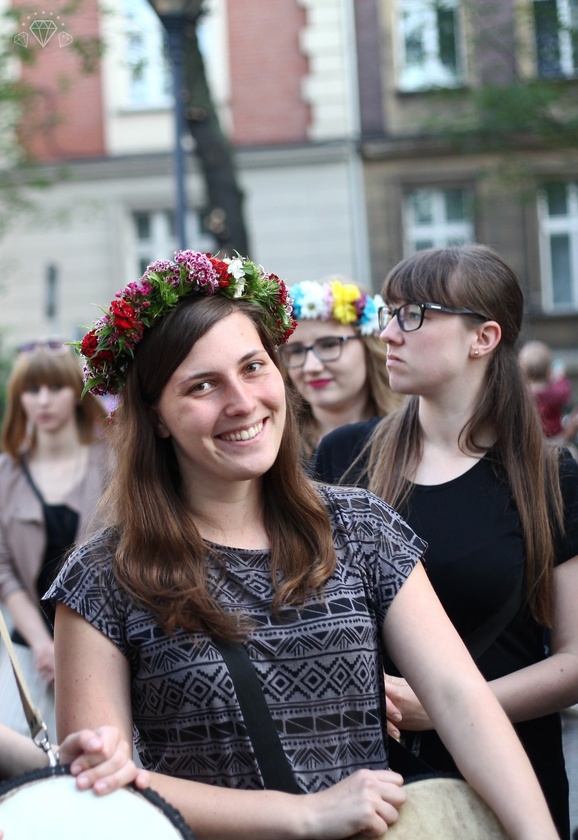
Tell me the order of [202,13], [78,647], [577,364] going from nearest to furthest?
[78,647], [202,13], [577,364]

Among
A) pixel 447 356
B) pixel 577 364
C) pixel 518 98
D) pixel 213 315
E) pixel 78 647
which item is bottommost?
pixel 577 364

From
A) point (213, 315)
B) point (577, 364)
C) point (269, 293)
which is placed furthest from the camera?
point (577, 364)

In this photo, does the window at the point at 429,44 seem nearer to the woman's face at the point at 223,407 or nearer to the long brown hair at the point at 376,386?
the long brown hair at the point at 376,386

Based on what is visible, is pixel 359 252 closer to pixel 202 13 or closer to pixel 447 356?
pixel 202 13

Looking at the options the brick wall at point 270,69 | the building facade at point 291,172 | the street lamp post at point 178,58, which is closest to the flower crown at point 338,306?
the street lamp post at point 178,58

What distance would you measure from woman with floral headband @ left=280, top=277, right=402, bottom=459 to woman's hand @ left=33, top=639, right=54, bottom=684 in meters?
1.48

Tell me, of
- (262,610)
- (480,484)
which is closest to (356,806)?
(262,610)

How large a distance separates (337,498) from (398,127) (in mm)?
19212

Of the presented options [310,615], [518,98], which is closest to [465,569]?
[310,615]

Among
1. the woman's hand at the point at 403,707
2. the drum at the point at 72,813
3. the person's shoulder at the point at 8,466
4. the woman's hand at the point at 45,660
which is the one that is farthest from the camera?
the person's shoulder at the point at 8,466

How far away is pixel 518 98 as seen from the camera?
14.3m

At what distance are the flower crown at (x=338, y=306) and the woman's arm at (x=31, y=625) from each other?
1.84 m

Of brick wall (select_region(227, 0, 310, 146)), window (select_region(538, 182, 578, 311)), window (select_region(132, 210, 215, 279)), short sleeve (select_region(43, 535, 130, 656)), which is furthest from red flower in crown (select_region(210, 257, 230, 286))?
window (select_region(132, 210, 215, 279))

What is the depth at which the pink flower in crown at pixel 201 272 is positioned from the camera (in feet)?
8.32
